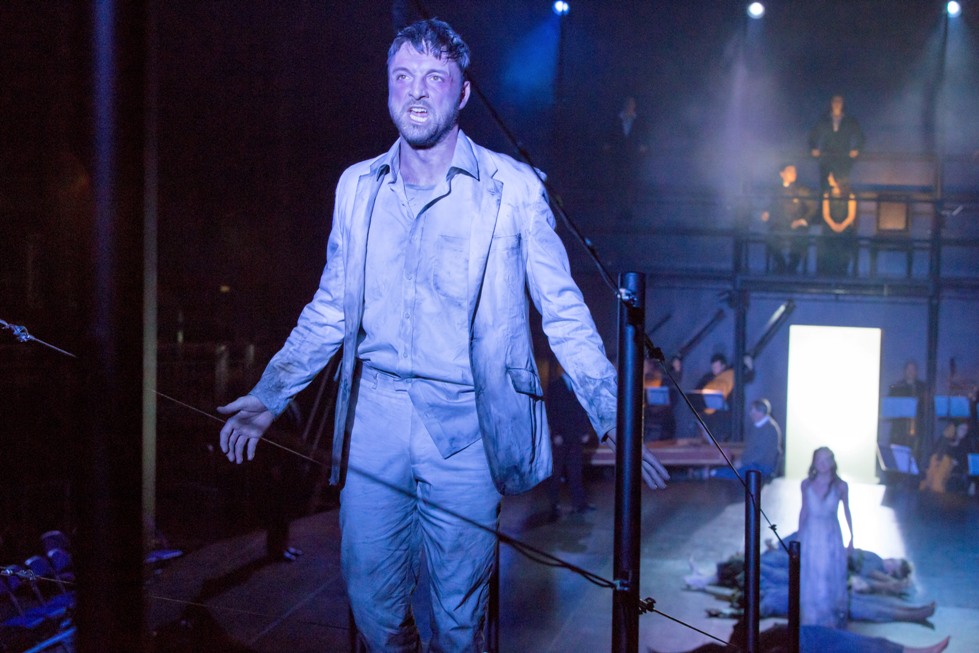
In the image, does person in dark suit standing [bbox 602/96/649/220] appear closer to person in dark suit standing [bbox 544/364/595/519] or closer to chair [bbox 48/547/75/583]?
person in dark suit standing [bbox 544/364/595/519]

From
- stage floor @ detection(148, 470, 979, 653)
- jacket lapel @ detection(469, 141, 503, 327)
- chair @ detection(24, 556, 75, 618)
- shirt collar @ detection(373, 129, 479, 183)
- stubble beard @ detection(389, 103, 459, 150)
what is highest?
stubble beard @ detection(389, 103, 459, 150)

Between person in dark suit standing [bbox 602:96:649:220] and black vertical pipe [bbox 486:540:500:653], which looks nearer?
black vertical pipe [bbox 486:540:500:653]

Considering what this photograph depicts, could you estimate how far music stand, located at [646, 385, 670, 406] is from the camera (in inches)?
423

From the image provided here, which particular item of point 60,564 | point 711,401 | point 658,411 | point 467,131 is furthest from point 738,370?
point 60,564

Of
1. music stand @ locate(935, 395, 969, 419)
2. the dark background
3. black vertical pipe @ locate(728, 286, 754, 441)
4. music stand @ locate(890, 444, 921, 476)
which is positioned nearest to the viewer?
the dark background

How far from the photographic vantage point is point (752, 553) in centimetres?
296

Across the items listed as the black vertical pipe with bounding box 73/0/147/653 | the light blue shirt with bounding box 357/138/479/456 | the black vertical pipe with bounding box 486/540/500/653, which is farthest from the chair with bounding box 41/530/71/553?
the black vertical pipe with bounding box 73/0/147/653

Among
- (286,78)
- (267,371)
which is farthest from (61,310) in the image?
(267,371)

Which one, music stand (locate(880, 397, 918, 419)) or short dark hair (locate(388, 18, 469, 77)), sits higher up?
short dark hair (locate(388, 18, 469, 77))

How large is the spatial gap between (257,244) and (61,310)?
231 cm

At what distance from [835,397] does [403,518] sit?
36.6ft

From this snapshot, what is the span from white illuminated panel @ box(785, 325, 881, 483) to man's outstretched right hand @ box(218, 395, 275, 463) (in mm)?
11062

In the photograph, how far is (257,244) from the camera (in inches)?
233

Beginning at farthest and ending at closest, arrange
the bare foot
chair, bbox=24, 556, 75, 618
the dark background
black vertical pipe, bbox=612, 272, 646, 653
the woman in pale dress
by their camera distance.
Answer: the woman in pale dress → the bare foot → chair, bbox=24, 556, 75, 618 → the dark background → black vertical pipe, bbox=612, 272, 646, 653
